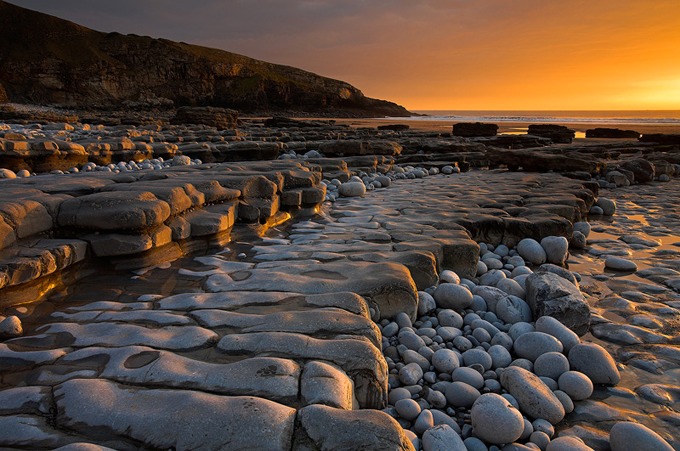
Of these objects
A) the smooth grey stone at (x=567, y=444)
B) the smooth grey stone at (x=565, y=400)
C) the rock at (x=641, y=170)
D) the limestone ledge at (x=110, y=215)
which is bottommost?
the smooth grey stone at (x=565, y=400)

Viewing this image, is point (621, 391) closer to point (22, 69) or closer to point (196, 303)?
point (196, 303)

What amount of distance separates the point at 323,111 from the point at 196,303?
72.2 metres

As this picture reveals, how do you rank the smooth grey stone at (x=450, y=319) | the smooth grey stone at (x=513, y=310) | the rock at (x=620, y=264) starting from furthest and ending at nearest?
the rock at (x=620, y=264) < the smooth grey stone at (x=513, y=310) < the smooth grey stone at (x=450, y=319)

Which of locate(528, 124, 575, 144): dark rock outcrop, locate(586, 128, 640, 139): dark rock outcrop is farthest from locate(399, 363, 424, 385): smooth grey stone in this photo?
locate(586, 128, 640, 139): dark rock outcrop

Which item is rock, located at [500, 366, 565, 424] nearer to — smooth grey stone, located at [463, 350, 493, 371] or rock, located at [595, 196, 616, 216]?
smooth grey stone, located at [463, 350, 493, 371]

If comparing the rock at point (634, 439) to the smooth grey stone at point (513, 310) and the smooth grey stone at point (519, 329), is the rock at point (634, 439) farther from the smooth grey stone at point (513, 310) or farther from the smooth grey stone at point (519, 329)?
the smooth grey stone at point (513, 310)

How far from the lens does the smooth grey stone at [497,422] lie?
180 centimetres

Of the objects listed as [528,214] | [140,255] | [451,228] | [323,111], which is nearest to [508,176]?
[528,214]

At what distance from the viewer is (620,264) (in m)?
4.16

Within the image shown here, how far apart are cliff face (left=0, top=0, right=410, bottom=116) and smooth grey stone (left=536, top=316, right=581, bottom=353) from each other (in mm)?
64238

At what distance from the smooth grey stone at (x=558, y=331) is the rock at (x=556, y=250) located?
1818 mm

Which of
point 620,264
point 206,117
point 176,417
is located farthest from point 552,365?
point 206,117

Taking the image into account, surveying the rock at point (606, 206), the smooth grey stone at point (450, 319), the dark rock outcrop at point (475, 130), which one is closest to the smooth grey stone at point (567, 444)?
the smooth grey stone at point (450, 319)

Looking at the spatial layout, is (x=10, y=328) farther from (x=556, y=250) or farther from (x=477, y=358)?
(x=556, y=250)
